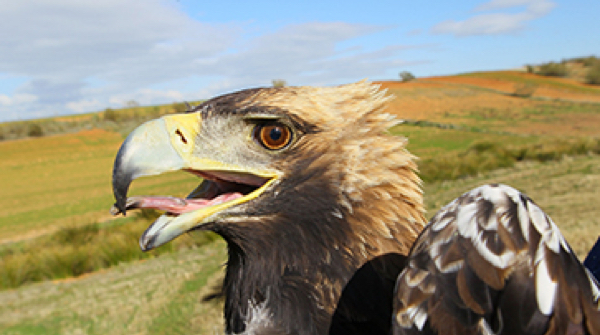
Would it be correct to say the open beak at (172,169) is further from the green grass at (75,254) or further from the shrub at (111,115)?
the shrub at (111,115)

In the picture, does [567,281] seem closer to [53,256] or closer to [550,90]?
[53,256]

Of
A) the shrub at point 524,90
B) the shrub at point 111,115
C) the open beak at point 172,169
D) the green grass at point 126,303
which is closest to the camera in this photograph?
the open beak at point 172,169

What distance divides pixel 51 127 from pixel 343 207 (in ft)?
137

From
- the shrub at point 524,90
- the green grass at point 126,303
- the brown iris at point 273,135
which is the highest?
the brown iris at point 273,135

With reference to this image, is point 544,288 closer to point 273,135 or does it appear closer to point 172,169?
point 273,135

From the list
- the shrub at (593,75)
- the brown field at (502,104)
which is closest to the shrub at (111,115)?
the brown field at (502,104)

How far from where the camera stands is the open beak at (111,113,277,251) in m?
1.75

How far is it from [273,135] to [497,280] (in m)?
1.09

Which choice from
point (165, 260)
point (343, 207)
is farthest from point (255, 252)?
point (165, 260)

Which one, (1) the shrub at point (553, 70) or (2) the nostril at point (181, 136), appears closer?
(2) the nostril at point (181, 136)

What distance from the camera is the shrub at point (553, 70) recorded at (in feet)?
168

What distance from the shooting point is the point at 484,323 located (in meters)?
1.33

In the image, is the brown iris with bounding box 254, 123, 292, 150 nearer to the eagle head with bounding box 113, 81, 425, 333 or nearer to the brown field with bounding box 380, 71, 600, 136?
Result: the eagle head with bounding box 113, 81, 425, 333

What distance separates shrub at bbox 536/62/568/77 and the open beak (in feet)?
196
